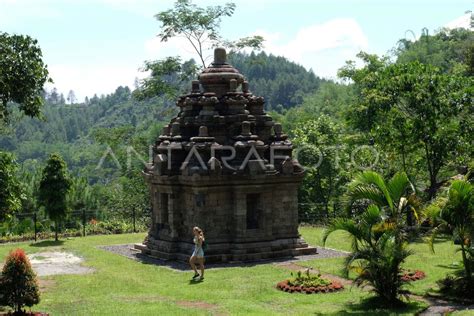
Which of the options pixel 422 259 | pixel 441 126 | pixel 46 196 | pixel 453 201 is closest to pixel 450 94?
pixel 441 126

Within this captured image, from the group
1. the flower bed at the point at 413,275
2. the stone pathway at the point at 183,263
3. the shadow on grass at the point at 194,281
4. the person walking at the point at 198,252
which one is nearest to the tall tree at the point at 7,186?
the person walking at the point at 198,252

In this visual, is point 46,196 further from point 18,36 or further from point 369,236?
point 369,236

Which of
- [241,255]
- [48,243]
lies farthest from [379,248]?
[48,243]

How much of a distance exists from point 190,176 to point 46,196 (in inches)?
354

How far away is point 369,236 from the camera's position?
635 inches

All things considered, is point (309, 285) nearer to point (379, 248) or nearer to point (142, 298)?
point (379, 248)

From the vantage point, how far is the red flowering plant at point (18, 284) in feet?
50.8

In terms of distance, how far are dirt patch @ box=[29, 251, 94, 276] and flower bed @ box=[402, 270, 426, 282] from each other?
10.2 metres

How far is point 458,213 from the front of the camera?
16.6 meters

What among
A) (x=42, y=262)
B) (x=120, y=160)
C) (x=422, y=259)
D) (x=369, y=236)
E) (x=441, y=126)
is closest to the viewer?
(x=369, y=236)

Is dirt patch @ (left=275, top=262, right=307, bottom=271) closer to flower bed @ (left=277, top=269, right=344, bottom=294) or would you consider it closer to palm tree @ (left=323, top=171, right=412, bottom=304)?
flower bed @ (left=277, top=269, right=344, bottom=294)

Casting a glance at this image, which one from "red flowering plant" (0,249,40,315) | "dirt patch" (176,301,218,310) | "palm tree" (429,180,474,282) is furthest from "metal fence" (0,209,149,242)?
"palm tree" (429,180,474,282)

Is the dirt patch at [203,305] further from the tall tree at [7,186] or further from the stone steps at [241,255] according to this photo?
the stone steps at [241,255]

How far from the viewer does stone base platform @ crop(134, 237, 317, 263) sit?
23.7 m
